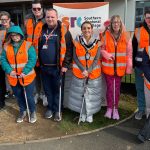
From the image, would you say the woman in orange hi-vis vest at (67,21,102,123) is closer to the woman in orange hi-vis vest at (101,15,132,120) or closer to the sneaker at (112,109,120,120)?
the woman in orange hi-vis vest at (101,15,132,120)

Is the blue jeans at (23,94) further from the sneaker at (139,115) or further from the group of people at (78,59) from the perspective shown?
the sneaker at (139,115)

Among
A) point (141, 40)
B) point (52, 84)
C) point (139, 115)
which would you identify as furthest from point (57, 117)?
point (141, 40)

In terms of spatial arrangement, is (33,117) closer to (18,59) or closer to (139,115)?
(18,59)

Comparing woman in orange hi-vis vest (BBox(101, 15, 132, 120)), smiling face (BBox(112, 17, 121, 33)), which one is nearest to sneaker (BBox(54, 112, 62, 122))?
woman in orange hi-vis vest (BBox(101, 15, 132, 120))

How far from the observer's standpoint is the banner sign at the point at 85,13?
5383 mm

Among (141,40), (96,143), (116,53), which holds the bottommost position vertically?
(96,143)

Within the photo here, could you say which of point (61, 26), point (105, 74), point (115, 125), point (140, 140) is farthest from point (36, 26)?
point (140, 140)

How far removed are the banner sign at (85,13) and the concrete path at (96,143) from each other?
6.43 ft

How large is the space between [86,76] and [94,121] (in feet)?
3.05

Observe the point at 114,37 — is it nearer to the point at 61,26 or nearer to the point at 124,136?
the point at 61,26

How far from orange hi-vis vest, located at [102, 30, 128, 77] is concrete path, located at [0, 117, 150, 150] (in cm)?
108

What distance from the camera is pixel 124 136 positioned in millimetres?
4699

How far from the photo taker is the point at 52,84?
5289 millimetres

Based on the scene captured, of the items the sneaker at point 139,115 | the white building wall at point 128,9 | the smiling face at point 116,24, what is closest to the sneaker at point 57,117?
the sneaker at point 139,115
